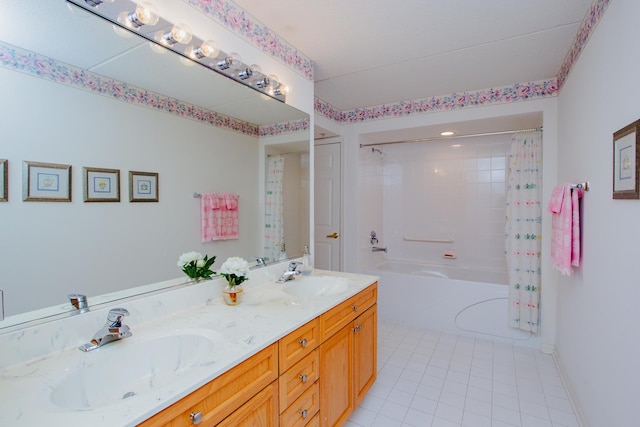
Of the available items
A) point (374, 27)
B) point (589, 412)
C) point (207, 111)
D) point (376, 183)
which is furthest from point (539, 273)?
point (207, 111)

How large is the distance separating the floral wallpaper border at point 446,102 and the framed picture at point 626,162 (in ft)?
5.23

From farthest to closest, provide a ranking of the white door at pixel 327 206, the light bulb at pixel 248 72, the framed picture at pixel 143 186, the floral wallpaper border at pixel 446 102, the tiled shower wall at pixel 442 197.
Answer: the tiled shower wall at pixel 442 197, the white door at pixel 327 206, the floral wallpaper border at pixel 446 102, the light bulb at pixel 248 72, the framed picture at pixel 143 186

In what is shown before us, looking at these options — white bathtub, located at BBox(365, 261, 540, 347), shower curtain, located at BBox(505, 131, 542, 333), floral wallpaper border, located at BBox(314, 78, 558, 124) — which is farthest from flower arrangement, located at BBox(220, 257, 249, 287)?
shower curtain, located at BBox(505, 131, 542, 333)

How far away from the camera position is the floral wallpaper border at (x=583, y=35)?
1.64 m

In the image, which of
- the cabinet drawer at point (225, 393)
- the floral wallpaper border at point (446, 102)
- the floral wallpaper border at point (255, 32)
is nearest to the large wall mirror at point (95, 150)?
the floral wallpaper border at point (255, 32)

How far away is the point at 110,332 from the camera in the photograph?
110 cm

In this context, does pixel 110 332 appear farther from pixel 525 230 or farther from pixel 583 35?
pixel 525 230

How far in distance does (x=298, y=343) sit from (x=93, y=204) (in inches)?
39.5

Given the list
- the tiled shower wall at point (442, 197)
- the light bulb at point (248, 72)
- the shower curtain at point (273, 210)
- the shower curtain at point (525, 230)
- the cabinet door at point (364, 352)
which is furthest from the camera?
the tiled shower wall at point (442, 197)

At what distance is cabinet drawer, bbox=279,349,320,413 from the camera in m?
1.27

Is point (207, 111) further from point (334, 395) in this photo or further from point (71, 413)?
point (334, 395)

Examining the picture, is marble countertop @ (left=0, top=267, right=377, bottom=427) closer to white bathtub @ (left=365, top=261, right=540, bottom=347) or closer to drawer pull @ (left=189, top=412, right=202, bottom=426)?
drawer pull @ (left=189, top=412, right=202, bottom=426)

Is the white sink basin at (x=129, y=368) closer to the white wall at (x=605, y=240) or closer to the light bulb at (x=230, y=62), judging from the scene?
the light bulb at (x=230, y=62)

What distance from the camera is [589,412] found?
1.78 meters
